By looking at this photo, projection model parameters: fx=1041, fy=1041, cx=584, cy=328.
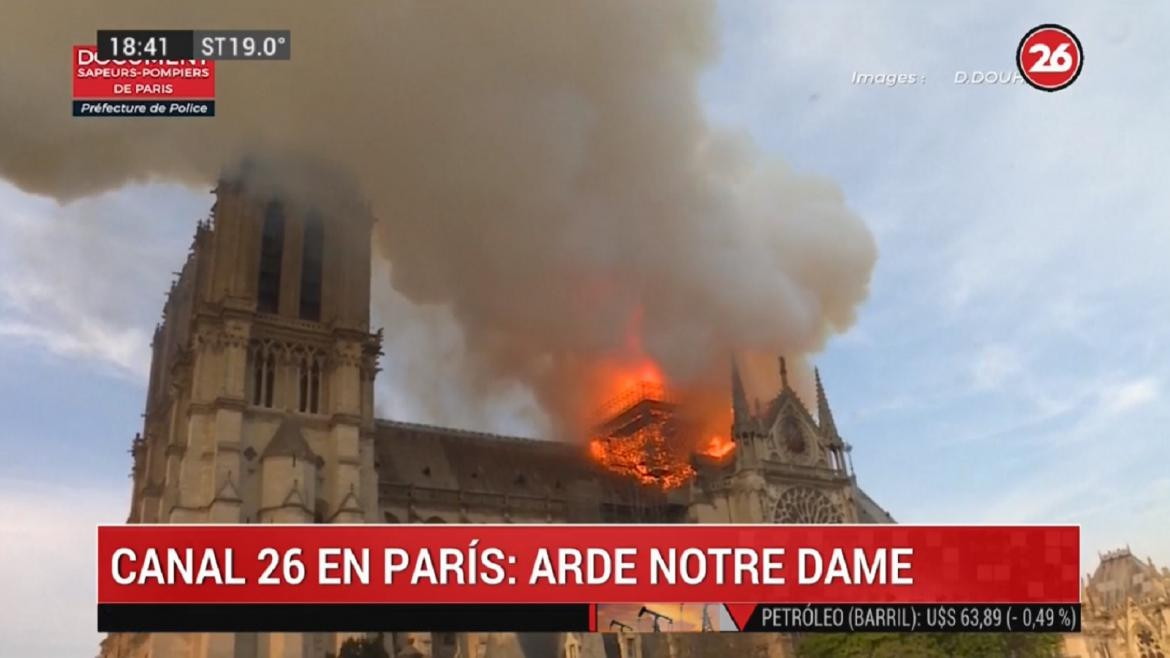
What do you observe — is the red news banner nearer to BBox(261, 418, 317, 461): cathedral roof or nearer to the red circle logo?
the red circle logo

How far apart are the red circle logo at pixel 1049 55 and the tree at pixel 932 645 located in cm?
1919

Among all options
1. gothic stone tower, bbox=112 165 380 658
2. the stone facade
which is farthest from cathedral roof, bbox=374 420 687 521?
the stone facade

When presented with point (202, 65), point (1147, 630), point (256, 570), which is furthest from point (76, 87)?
point (1147, 630)

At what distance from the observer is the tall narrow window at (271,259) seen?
193 feet

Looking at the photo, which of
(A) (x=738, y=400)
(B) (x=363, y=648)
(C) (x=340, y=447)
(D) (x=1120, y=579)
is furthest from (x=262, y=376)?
(D) (x=1120, y=579)

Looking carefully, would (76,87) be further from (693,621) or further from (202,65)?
(693,621)

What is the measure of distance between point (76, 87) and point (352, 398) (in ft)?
113

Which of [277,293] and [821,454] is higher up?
[277,293]

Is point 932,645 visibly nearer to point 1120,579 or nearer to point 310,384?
point 310,384

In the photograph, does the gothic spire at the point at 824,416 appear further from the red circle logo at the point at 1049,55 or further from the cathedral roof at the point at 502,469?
the red circle logo at the point at 1049,55

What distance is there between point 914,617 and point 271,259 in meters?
47.9

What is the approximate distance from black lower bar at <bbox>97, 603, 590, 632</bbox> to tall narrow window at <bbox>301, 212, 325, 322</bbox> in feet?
133

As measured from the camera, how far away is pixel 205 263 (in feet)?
192

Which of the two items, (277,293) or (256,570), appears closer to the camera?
(256,570)
